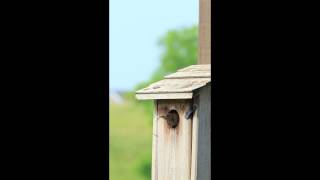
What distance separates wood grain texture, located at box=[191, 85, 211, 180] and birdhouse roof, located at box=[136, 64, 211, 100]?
0.05 metres

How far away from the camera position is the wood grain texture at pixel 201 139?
272 centimetres

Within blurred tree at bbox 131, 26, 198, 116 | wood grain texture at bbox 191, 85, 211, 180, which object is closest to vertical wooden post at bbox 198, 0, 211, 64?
wood grain texture at bbox 191, 85, 211, 180

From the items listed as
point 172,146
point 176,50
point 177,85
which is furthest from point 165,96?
point 176,50

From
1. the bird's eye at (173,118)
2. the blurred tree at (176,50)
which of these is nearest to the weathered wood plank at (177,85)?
the bird's eye at (173,118)

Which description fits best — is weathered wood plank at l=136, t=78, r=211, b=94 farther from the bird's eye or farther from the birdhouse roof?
the bird's eye

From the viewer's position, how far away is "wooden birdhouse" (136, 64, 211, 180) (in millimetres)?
2729

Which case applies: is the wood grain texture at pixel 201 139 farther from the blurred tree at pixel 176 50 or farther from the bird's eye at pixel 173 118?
the blurred tree at pixel 176 50
